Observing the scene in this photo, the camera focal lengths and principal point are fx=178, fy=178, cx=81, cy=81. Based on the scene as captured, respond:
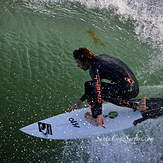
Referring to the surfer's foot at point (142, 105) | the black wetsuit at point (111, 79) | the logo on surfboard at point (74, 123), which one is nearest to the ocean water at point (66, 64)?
the logo on surfboard at point (74, 123)

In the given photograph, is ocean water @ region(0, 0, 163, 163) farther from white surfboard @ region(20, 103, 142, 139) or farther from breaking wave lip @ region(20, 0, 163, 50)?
white surfboard @ region(20, 103, 142, 139)

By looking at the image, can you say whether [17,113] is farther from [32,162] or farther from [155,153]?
[155,153]

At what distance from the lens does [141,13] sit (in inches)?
258

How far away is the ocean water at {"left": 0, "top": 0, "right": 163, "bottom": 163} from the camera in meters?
3.01

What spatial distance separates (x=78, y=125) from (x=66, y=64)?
185cm

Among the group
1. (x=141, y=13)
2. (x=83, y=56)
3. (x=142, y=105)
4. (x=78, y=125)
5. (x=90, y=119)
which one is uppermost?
(x=141, y=13)

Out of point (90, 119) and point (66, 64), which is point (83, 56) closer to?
point (90, 119)

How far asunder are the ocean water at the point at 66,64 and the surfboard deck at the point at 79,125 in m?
0.23

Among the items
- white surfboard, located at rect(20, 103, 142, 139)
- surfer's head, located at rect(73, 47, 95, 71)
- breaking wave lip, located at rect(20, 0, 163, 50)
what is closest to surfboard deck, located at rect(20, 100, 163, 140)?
white surfboard, located at rect(20, 103, 142, 139)

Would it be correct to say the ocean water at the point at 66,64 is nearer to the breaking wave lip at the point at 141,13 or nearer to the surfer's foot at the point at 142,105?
the breaking wave lip at the point at 141,13

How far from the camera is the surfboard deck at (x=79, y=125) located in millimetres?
2828

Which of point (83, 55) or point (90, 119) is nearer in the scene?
point (83, 55)

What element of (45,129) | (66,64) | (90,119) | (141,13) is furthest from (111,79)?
(141,13)

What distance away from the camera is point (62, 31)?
5.18 meters
